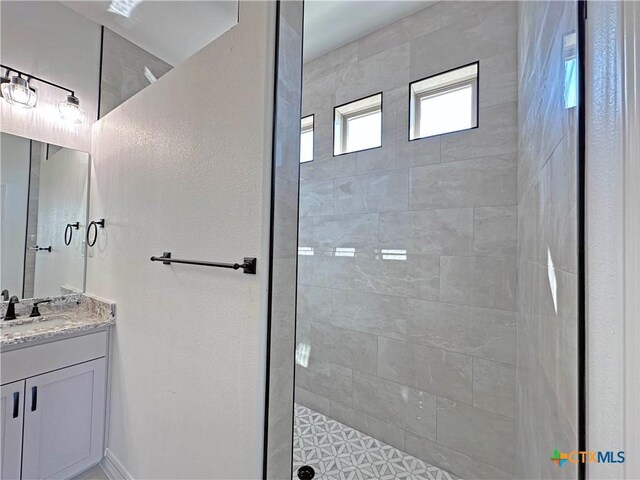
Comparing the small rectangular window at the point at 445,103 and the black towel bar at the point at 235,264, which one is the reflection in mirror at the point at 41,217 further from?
the small rectangular window at the point at 445,103

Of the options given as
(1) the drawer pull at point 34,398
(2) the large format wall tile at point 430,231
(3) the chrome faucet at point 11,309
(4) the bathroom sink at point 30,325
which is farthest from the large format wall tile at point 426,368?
(3) the chrome faucet at point 11,309

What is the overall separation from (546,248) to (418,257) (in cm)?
100

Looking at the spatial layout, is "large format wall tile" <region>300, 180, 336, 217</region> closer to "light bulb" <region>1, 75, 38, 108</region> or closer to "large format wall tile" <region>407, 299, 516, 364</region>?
"large format wall tile" <region>407, 299, 516, 364</region>

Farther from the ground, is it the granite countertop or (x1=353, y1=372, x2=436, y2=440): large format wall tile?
the granite countertop

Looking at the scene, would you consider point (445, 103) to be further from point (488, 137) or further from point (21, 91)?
point (21, 91)

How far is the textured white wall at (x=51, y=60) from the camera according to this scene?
177 cm

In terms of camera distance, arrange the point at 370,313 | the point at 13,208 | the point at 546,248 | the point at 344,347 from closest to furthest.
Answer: the point at 546,248 → the point at 13,208 → the point at 370,313 → the point at 344,347

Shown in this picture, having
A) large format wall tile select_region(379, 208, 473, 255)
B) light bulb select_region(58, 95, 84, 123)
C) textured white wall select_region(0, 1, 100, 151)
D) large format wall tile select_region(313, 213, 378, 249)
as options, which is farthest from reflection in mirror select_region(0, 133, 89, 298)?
large format wall tile select_region(379, 208, 473, 255)

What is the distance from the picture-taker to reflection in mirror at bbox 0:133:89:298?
5.84ft

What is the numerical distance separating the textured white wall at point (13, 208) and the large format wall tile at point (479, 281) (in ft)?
8.40

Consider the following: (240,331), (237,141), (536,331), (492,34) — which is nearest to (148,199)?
(237,141)

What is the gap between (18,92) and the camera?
Answer: 5.72 feet

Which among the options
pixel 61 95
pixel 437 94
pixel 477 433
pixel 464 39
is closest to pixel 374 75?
pixel 437 94

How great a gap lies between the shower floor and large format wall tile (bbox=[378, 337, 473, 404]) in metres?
0.45
